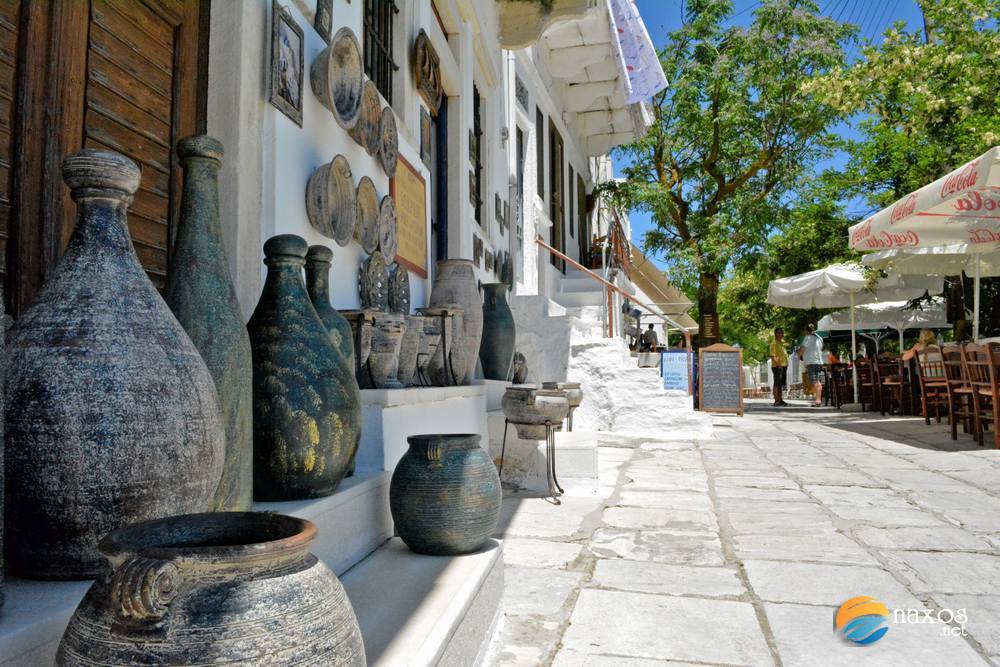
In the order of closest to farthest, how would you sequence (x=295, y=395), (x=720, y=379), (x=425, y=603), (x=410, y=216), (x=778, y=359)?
(x=425, y=603)
(x=295, y=395)
(x=410, y=216)
(x=720, y=379)
(x=778, y=359)

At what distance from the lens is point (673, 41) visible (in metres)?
13.8

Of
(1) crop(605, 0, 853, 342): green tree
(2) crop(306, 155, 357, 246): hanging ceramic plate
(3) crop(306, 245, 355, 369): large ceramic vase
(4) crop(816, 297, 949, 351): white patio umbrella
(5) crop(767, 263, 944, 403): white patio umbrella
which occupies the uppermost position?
(1) crop(605, 0, 853, 342): green tree

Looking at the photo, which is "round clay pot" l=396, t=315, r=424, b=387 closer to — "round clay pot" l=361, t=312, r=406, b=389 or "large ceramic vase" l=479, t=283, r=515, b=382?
"round clay pot" l=361, t=312, r=406, b=389

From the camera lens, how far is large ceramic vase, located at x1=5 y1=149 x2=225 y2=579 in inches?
38.2

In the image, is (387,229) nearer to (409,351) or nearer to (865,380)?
(409,351)

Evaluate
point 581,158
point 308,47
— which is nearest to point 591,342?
point 308,47

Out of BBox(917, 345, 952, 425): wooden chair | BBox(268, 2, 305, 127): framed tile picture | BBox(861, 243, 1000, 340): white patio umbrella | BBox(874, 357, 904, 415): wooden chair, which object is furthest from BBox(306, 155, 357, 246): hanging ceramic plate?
BBox(874, 357, 904, 415): wooden chair

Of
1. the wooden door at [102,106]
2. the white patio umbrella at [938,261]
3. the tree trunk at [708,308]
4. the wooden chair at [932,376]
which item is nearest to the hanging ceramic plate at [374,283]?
the wooden door at [102,106]

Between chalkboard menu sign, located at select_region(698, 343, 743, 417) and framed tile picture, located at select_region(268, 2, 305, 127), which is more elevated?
framed tile picture, located at select_region(268, 2, 305, 127)

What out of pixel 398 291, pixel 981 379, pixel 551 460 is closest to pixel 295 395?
pixel 398 291

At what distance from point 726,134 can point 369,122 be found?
10.8 meters

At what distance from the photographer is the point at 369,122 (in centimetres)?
Result: 360

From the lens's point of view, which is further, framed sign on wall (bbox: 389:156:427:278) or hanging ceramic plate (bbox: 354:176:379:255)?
framed sign on wall (bbox: 389:156:427:278)

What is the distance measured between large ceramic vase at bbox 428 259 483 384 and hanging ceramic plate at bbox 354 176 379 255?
939 millimetres
